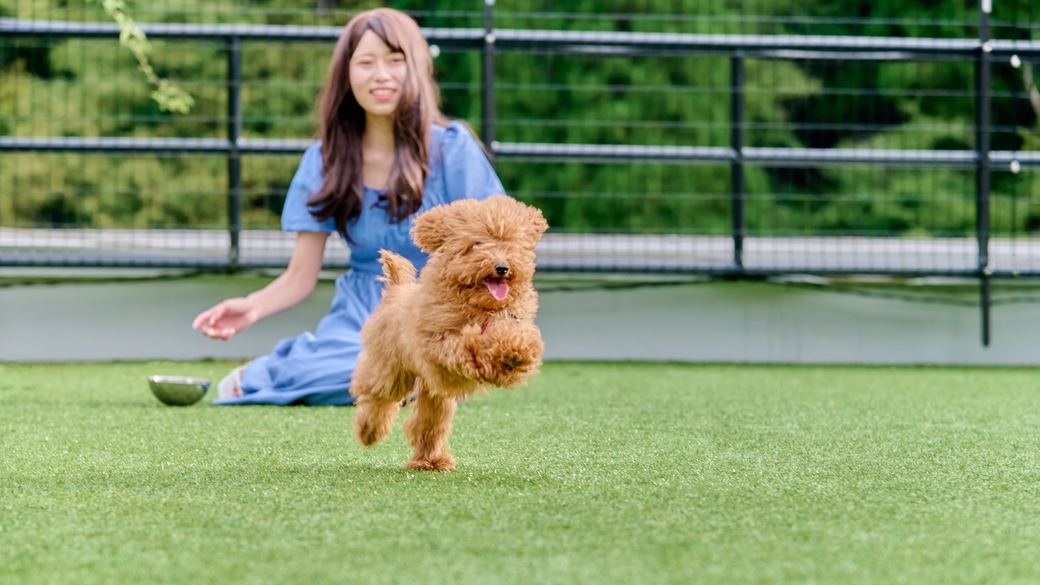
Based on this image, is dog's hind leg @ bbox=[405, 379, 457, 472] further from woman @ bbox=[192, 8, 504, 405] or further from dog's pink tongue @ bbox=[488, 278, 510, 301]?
woman @ bbox=[192, 8, 504, 405]

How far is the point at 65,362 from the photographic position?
4.96m

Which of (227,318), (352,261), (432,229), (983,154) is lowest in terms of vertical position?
(227,318)

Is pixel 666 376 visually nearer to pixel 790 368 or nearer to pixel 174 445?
pixel 790 368

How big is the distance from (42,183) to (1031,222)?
299 inches

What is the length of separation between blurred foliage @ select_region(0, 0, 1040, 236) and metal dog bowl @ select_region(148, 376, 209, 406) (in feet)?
12.6

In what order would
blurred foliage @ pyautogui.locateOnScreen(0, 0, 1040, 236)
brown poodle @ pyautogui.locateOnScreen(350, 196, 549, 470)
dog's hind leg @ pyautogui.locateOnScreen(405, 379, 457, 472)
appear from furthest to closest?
blurred foliage @ pyautogui.locateOnScreen(0, 0, 1040, 236), dog's hind leg @ pyautogui.locateOnScreen(405, 379, 457, 472), brown poodle @ pyautogui.locateOnScreen(350, 196, 549, 470)

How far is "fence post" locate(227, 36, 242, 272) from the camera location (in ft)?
16.3

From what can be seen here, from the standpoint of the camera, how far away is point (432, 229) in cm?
207

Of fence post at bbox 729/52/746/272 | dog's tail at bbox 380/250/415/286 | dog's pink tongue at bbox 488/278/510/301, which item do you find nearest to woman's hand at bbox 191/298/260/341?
dog's tail at bbox 380/250/415/286

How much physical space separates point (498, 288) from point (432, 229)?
0.18m

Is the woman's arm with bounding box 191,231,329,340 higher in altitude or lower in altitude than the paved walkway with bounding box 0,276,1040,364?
higher

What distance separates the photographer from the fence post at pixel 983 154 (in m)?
5.06

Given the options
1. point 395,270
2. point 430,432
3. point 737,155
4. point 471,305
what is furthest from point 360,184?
point 737,155

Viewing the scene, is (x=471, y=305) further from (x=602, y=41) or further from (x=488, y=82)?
(x=602, y=41)
